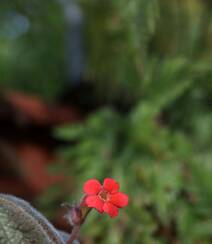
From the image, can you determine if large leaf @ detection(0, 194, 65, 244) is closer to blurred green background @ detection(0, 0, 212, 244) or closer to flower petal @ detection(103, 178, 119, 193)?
flower petal @ detection(103, 178, 119, 193)

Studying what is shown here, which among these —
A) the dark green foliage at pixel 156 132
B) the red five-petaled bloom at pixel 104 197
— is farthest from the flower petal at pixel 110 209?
the dark green foliage at pixel 156 132

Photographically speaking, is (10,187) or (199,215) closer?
(199,215)

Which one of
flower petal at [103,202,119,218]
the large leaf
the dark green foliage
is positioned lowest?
flower petal at [103,202,119,218]

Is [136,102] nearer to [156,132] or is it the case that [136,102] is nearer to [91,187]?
[156,132]

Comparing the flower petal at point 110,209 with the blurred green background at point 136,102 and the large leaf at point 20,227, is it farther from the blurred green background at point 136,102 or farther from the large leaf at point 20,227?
the blurred green background at point 136,102

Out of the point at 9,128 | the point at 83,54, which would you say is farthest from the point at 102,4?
the point at 9,128

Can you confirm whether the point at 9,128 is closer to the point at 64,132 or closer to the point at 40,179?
the point at 40,179

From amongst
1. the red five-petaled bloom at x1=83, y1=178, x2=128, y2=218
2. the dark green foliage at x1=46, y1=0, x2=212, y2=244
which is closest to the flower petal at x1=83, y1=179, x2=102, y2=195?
the red five-petaled bloom at x1=83, y1=178, x2=128, y2=218
